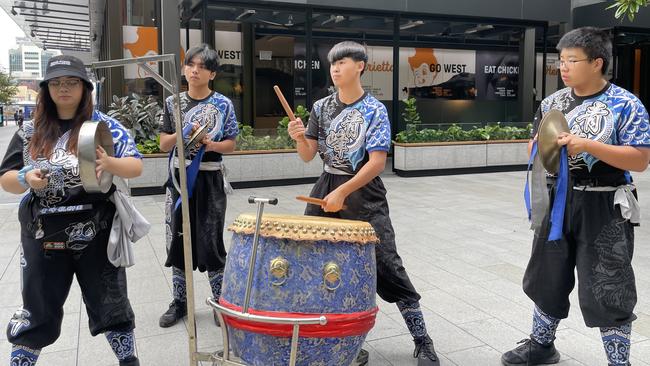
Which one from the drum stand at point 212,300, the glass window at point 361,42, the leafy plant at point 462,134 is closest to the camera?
the drum stand at point 212,300

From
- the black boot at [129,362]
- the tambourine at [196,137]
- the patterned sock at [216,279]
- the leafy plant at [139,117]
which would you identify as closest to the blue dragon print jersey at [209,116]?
the tambourine at [196,137]

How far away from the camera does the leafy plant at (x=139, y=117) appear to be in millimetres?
10852

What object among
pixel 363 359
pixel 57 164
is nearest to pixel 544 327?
pixel 363 359

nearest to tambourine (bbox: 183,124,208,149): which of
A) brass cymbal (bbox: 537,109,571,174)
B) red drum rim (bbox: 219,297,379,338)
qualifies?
red drum rim (bbox: 219,297,379,338)

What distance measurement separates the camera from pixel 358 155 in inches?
130

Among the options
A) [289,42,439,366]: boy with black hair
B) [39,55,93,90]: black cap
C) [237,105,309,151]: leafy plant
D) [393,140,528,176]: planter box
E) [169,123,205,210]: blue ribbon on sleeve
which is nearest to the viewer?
[39,55,93,90]: black cap

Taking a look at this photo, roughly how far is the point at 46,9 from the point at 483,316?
18614 millimetres

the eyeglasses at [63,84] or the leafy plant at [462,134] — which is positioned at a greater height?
the eyeglasses at [63,84]

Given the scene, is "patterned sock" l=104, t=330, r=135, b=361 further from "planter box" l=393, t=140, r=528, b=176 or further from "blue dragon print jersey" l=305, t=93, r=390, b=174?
"planter box" l=393, t=140, r=528, b=176

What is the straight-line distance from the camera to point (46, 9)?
18.8 meters

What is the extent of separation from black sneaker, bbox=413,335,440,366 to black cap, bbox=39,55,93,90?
2.28m

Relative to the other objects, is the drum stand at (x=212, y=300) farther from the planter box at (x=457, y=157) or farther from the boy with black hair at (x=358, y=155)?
the planter box at (x=457, y=157)

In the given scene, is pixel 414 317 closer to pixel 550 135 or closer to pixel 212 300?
pixel 550 135

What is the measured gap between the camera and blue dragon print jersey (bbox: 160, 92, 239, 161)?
13.5 ft
